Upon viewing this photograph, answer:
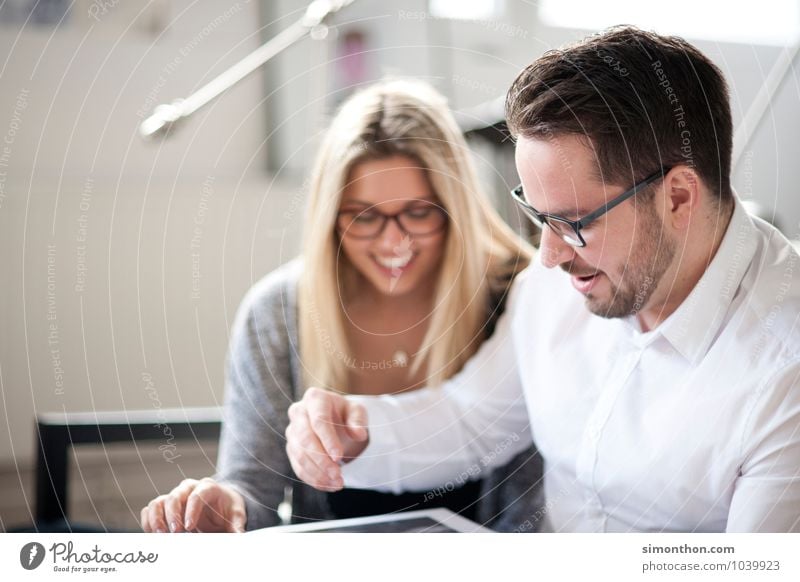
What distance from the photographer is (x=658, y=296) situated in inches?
25.9

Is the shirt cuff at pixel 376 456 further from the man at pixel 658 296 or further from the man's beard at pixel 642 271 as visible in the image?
the man's beard at pixel 642 271

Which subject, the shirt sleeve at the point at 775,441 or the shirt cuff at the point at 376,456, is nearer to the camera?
the shirt sleeve at the point at 775,441

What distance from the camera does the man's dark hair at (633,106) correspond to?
0.61m

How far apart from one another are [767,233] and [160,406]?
528 millimetres

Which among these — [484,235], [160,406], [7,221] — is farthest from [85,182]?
[484,235]

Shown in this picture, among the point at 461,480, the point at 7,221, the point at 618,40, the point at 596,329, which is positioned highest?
the point at 618,40

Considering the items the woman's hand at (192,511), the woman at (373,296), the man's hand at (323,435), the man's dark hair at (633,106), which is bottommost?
the woman's hand at (192,511)

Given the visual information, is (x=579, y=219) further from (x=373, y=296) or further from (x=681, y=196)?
(x=373, y=296)

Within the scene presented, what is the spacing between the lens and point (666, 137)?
2.04ft

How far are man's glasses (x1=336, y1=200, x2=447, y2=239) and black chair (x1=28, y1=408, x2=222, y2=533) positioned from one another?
0.70 ft

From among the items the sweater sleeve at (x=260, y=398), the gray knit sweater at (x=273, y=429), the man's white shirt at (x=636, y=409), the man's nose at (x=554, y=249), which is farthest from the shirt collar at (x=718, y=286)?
the sweater sleeve at (x=260, y=398)

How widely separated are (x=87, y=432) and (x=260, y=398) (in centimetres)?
15

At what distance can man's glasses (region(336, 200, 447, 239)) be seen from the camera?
725mm
